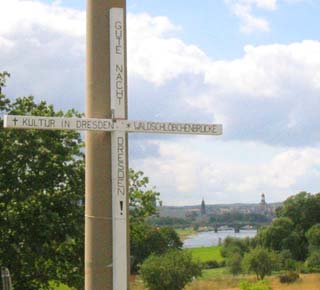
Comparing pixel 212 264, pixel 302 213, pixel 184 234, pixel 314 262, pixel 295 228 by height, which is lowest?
pixel 212 264

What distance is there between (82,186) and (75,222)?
1.21 m

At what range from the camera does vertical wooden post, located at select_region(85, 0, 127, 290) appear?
251 inches

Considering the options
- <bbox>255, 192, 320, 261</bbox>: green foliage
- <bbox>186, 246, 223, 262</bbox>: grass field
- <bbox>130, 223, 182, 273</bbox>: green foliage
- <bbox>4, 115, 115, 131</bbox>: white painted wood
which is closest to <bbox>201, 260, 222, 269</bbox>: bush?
<bbox>186, 246, 223, 262</bbox>: grass field

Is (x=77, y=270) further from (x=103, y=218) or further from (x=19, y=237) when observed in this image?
(x=103, y=218)

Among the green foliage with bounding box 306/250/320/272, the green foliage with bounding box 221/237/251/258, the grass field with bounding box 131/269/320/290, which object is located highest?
the green foliage with bounding box 221/237/251/258

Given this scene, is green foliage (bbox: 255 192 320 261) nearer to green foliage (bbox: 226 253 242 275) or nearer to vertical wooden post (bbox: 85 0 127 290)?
green foliage (bbox: 226 253 242 275)

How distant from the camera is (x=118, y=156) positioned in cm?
642

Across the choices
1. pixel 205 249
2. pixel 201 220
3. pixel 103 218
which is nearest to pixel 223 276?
pixel 201 220

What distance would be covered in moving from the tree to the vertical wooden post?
11.5m

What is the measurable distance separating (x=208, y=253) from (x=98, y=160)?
77098 mm

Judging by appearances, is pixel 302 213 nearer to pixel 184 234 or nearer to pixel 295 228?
pixel 295 228

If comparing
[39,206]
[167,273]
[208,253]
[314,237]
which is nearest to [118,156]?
[39,206]

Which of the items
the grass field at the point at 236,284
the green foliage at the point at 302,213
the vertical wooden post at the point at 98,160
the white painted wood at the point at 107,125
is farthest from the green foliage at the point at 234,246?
the vertical wooden post at the point at 98,160

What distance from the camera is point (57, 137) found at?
776 inches
